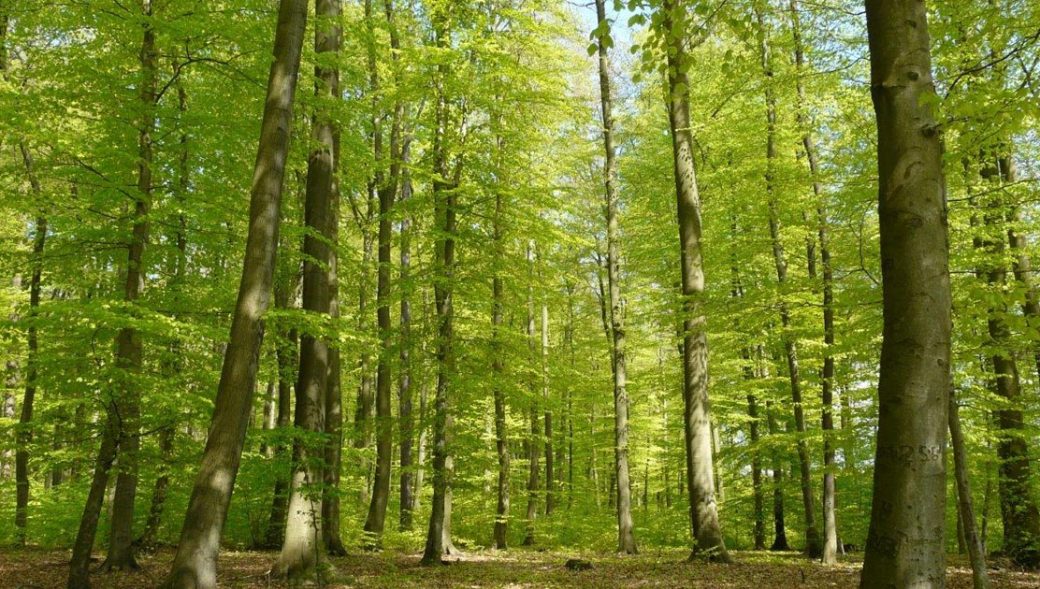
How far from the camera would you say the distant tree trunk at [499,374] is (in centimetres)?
1189

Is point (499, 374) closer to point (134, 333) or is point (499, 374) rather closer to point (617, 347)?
point (617, 347)

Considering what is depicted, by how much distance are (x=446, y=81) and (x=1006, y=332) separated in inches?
→ 423

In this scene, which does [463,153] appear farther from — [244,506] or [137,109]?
[244,506]

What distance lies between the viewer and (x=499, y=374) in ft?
38.9

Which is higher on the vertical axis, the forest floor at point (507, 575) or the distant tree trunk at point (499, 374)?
the distant tree trunk at point (499, 374)

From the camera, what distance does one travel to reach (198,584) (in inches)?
240

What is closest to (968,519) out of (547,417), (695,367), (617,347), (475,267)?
(695,367)

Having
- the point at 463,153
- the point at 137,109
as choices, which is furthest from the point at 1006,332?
the point at 137,109

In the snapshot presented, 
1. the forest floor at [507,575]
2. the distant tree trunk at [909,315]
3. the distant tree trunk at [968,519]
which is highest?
the distant tree trunk at [909,315]

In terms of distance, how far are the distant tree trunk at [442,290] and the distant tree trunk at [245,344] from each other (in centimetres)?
395

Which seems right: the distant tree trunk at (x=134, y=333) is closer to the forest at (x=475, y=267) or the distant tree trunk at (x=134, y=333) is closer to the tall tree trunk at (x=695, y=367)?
the forest at (x=475, y=267)

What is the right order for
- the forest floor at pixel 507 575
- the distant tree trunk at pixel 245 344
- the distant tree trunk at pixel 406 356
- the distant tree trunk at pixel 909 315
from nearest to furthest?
the distant tree trunk at pixel 909 315 → the distant tree trunk at pixel 245 344 → the forest floor at pixel 507 575 → the distant tree trunk at pixel 406 356

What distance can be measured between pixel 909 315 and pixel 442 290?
30.2 feet

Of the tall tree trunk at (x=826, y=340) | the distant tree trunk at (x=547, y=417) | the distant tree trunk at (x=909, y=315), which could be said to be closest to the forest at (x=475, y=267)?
the distant tree trunk at (x=909, y=315)
